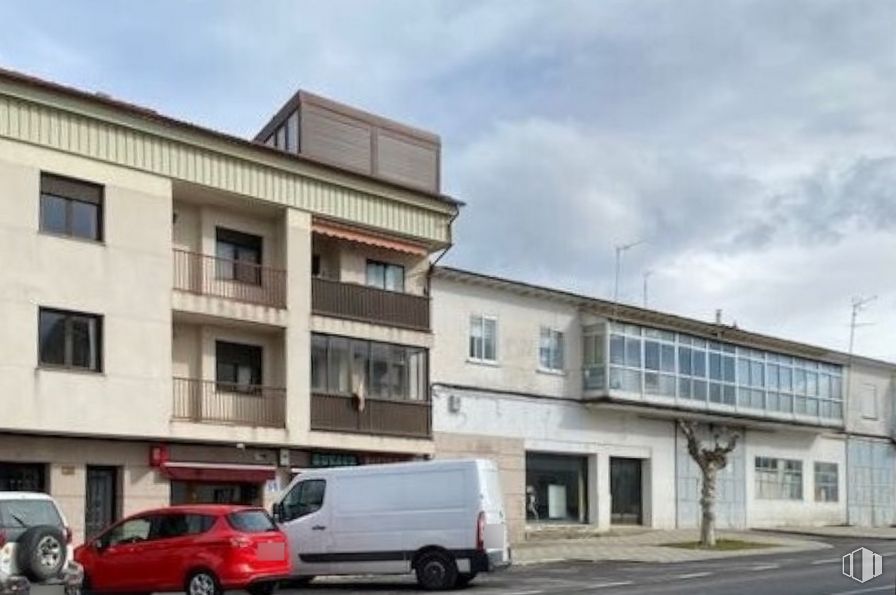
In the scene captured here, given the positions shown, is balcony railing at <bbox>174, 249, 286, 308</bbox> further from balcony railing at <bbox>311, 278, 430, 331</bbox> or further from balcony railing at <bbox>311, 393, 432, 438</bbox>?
balcony railing at <bbox>311, 393, 432, 438</bbox>

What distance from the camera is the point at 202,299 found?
29594 mm

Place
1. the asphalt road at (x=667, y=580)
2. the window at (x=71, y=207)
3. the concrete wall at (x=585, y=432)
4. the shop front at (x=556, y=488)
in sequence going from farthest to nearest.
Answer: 1. the shop front at (x=556, y=488)
2. the concrete wall at (x=585, y=432)
3. the window at (x=71, y=207)
4. the asphalt road at (x=667, y=580)

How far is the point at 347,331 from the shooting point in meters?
33.2

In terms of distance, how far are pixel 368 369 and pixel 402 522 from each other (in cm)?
1171

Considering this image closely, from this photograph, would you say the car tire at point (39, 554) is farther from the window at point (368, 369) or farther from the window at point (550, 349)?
the window at point (550, 349)

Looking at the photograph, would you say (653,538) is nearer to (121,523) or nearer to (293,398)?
(293,398)

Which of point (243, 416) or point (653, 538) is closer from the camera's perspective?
point (243, 416)

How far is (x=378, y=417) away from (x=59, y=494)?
9.49m

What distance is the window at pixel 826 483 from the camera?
54.6 metres

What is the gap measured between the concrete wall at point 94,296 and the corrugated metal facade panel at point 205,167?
320 mm

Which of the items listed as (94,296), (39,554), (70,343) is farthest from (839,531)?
(39,554)

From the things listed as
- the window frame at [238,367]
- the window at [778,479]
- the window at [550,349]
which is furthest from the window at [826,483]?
the window frame at [238,367]

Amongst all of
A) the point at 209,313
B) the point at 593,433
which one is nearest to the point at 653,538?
the point at 593,433

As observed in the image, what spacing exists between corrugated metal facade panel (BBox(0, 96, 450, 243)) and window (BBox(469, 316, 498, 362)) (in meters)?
3.24
